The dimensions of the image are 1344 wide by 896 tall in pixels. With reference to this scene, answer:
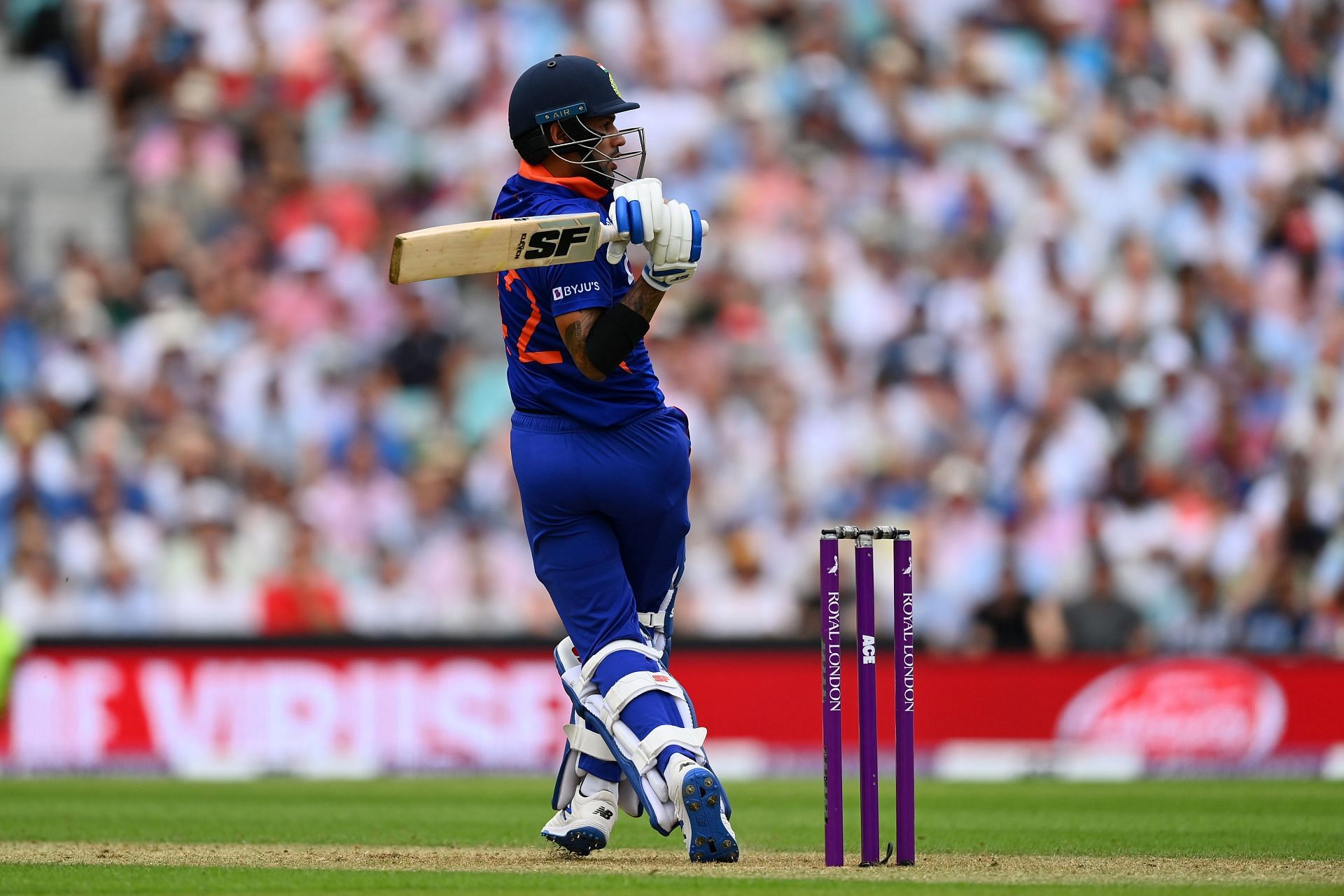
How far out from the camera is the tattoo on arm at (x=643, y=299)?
5.31 m

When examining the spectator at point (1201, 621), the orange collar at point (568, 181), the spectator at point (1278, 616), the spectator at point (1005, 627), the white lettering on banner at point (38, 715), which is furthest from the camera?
the spectator at point (1278, 616)

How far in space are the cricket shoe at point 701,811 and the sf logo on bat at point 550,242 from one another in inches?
52.1

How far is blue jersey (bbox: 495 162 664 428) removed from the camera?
5.52 metres

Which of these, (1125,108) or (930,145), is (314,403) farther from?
(1125,108)

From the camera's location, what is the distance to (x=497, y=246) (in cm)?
523

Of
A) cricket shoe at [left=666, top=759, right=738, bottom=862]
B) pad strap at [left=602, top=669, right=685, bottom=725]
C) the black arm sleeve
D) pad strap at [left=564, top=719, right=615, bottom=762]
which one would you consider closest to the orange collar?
the black arm sleeve

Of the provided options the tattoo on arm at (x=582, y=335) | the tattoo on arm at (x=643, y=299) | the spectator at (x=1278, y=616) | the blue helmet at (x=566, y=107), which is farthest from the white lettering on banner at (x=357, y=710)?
the tattoo on arm at (x=643, y=299)

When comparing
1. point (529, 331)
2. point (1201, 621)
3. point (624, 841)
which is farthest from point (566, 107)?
point (1201, 621)

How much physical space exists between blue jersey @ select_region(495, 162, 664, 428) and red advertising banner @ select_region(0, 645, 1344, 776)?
17.7 ft

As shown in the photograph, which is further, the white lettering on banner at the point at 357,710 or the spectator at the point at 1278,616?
the spectator at the point at 1278,616

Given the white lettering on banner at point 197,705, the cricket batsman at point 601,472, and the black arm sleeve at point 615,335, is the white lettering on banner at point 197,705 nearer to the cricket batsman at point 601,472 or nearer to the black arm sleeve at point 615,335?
the cricket batsman at point 601,472

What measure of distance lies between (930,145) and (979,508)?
2989mm

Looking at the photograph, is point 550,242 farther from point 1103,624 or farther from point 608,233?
point 1103,624

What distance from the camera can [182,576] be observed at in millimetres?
11898
